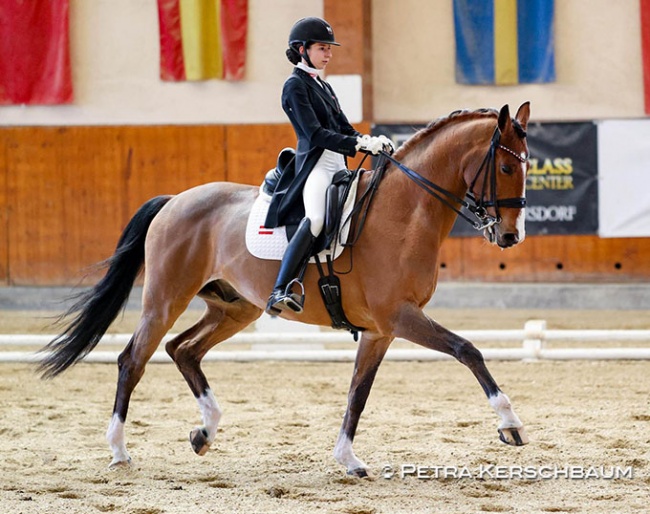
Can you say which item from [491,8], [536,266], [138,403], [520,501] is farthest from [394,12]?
[520,501]

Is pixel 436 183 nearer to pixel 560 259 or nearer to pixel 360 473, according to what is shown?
pixel 360 473

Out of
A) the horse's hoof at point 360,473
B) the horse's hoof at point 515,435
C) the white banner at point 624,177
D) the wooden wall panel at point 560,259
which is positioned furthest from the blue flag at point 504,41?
the horse's hoof at point 515,435

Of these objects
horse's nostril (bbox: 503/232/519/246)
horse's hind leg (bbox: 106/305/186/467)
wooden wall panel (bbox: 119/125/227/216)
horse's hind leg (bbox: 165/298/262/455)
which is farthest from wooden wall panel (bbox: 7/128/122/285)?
horse's nostril (bbox: 503/232/519/246)

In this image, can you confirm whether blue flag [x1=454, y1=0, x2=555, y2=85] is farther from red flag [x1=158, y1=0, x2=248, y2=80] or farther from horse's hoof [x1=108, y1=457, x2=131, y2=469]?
horse's hoof [x1=108, y1=457, x2=131, y2=469]

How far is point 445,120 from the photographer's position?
16.4 feet

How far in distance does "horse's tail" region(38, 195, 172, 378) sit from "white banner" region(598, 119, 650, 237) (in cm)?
769

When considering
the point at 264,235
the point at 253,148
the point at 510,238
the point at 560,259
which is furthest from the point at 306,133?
the point at 560,259

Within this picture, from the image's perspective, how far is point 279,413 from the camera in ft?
22.0

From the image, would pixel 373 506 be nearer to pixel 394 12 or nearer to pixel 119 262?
pixel 119 262

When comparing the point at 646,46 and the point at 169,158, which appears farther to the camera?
the point at 169,158

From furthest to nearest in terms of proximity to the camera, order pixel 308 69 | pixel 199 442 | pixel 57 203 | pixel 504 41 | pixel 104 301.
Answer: pixel 57 203 → pixel 504 41 → pixel 104 301 → pixel 199 442 → pixel 308 69

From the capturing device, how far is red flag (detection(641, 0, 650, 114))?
1299 centimetres

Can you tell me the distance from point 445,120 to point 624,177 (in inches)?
310

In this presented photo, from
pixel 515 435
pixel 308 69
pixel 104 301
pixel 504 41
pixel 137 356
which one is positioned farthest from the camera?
pixel 504 41
